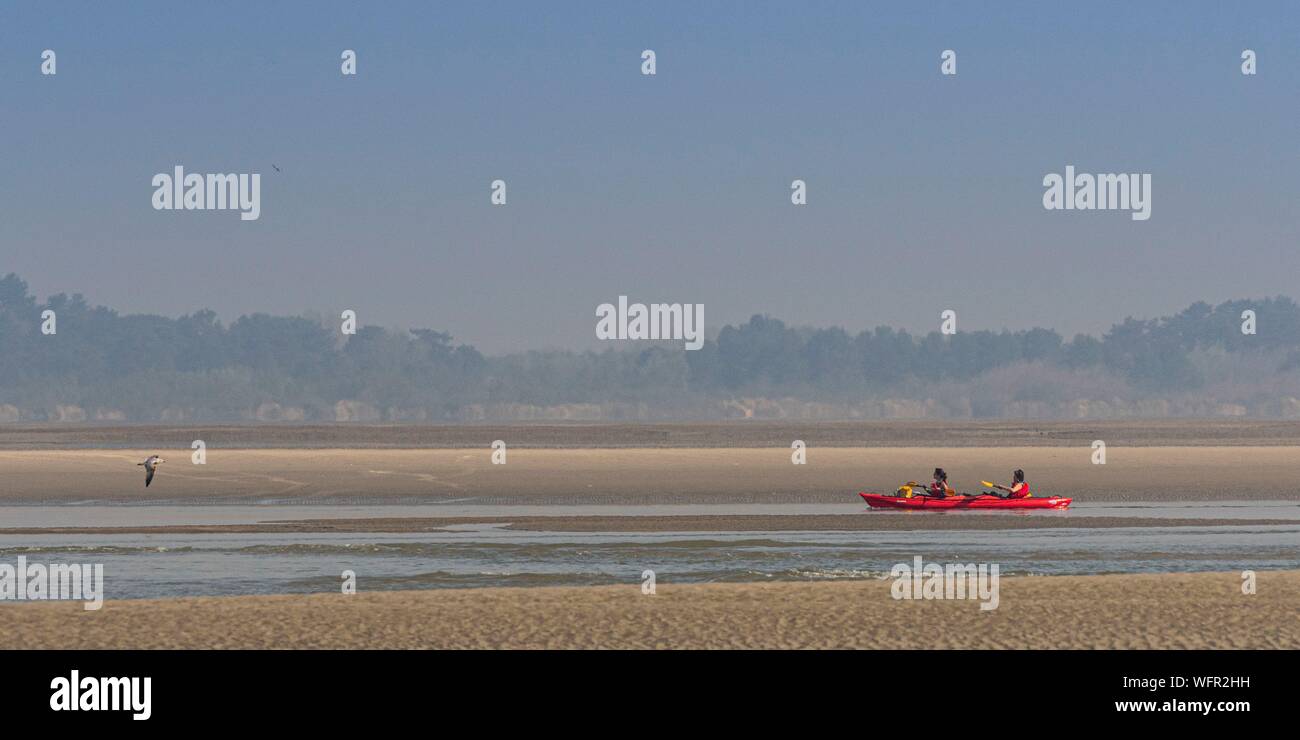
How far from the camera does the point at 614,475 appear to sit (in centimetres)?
7356

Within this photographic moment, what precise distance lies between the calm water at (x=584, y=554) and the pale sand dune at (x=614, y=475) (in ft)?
47.8

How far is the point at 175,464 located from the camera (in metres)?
77.2

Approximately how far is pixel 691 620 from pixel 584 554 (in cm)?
1442

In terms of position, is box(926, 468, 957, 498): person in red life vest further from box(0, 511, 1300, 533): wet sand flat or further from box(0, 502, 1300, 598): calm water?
box(0, 502, 1300, 598): calm water

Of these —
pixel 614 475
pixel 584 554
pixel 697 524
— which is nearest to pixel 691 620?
pixel 584 554

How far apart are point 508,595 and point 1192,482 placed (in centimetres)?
5159

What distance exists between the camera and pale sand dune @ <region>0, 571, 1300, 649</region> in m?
19.6

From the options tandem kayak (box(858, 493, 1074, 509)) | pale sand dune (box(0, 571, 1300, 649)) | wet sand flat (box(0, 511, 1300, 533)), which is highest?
pale sand dune (box(0, 571, 1300, 649))

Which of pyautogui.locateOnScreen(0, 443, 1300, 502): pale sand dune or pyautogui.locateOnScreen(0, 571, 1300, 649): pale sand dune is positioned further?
pyautogui.locateOnScreen(0, 443, 1300, 502): pale sand dune

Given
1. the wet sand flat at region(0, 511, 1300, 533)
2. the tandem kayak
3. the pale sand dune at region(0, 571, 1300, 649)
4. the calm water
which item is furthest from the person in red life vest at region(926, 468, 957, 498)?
the pale sand dune at region(0, 571, 1300, 649)

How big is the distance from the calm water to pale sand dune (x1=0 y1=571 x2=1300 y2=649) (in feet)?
16.2

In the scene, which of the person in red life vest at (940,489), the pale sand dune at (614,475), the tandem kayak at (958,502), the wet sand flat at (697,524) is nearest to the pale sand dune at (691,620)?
the wet sand flat at (697,524)
